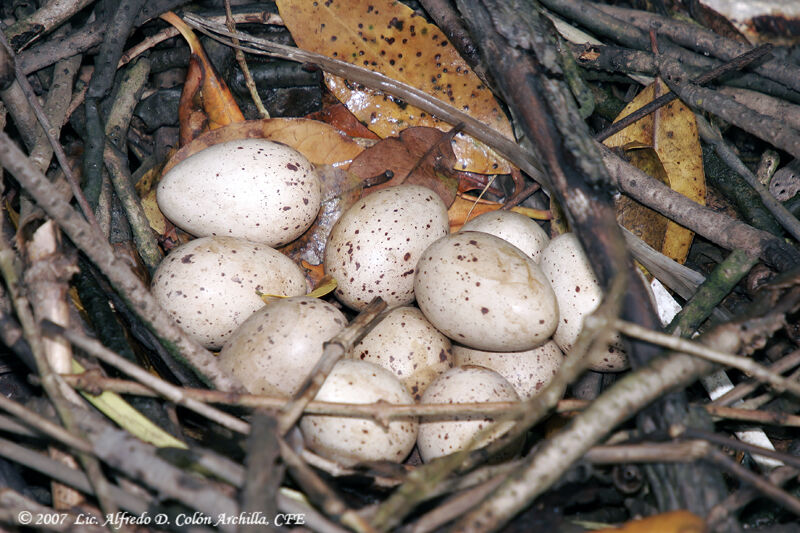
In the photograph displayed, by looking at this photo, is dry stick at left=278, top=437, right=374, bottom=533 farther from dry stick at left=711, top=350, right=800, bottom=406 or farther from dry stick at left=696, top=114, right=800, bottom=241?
dry stick at left=696, top=114, right=800, bottom=241

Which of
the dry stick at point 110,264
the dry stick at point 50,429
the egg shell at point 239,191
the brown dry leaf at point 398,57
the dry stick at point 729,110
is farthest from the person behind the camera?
A: the brown dry leaf at point 398,57

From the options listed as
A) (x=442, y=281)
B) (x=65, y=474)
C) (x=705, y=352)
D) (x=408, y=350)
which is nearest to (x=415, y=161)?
(x=442, y=281)

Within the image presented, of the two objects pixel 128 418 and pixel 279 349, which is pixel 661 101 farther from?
pixel 128 418

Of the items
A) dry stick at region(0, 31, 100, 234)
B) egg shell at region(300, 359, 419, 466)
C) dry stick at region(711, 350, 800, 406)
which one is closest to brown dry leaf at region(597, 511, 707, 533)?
dry stick at region(711, 350, 800, 406)

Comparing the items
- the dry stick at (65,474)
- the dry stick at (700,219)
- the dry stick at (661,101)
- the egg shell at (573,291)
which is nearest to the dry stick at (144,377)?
the dry stick at (65,474)

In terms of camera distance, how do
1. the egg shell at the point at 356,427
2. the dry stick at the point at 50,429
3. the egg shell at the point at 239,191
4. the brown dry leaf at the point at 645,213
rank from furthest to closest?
1. the brown dry leaf at the point at 645,213
2. the egg shell at the point at 239,191
3. the egg shell at the point at 356,427
4. the dry stick at the point at 50,429

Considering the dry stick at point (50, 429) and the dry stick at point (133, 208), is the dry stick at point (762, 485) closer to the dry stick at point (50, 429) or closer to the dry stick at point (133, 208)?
the dry stick at point (50, 429)
